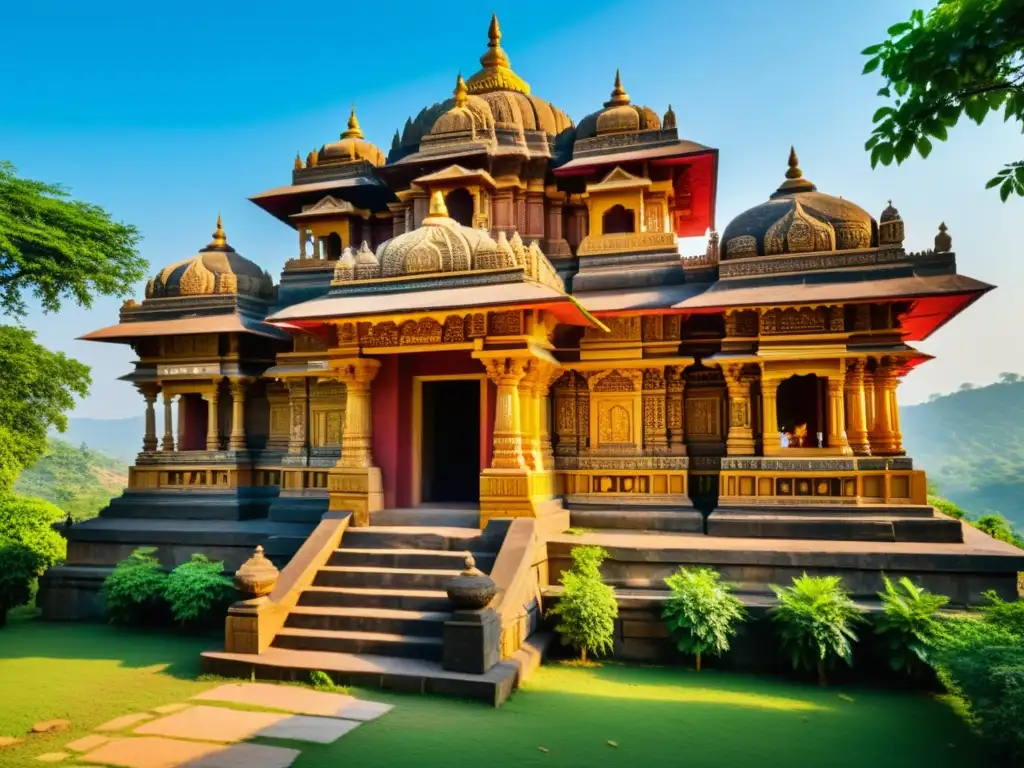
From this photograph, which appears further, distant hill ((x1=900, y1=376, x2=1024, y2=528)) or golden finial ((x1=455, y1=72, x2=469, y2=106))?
distant hill ((x1=900, y1=376, x2=1024, y2=528))

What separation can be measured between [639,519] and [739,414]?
222 cm

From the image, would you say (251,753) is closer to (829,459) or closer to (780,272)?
(829,459)

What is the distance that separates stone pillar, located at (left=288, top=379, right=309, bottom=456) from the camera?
1338cm

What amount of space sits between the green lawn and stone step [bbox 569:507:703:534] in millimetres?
2871

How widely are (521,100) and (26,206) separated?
1200cm

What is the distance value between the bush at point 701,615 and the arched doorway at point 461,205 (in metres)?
8.50

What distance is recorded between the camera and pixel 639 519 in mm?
10984

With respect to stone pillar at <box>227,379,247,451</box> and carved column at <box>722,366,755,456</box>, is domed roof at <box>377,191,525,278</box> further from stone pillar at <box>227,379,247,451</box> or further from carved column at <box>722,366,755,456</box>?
stone pillar at <box>227,379,247,451</box>

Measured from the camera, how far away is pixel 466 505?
37.5 ft

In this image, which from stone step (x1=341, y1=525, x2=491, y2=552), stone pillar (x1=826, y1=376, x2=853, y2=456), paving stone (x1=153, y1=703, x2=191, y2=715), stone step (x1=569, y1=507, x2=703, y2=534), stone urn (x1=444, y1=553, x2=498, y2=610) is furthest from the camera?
stone step (x1=569, y1=507, x2=703, y2=534)

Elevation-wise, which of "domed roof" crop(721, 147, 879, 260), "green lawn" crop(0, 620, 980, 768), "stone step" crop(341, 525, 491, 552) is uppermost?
"domed roof" crop(721, 147, 879, 260)

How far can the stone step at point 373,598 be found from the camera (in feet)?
27.4

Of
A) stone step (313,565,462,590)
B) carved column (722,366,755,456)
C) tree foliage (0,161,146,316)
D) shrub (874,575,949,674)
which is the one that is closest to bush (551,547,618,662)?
stone step (313,565,462,590)

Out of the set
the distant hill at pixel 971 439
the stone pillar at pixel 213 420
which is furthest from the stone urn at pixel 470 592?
the distant hill at pixel 971 439
